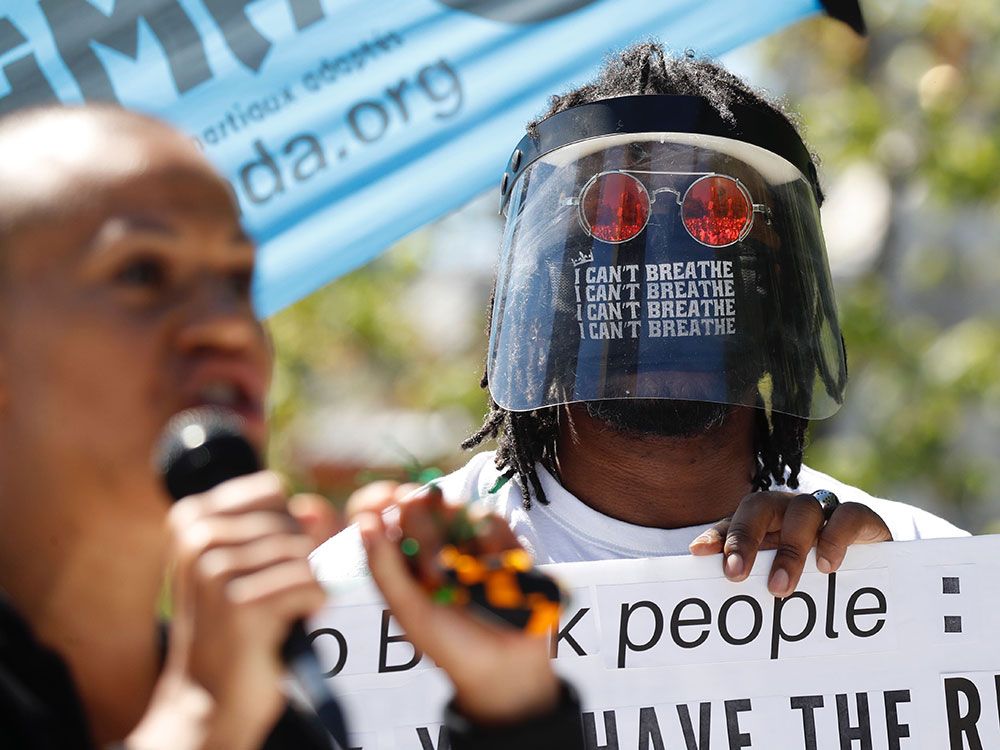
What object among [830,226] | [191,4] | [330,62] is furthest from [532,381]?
[830,226]

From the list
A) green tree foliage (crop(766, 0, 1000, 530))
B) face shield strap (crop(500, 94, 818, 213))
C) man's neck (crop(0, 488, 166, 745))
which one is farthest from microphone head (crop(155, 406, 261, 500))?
green tree foliage (crop(766, 0, 1000, 530))

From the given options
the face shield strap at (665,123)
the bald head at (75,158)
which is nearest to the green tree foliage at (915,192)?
the face shield strap at (665,123)

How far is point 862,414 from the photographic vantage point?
393 inches

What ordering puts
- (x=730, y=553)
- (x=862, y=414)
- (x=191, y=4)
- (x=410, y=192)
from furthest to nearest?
(x=862, y=414) → (x=410, y=192) → (x=191, y=4) → (x=730, y=553)

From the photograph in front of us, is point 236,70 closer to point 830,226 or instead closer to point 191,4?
point 191,4

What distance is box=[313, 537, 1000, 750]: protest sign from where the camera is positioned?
2439mm

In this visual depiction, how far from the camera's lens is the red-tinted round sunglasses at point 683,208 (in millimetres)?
2736

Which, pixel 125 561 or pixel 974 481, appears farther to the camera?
pixel 974 481

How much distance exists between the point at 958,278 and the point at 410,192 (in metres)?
6.43

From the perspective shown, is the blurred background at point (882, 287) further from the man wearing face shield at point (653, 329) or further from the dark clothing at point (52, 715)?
the dark clothing at point (52, 715)

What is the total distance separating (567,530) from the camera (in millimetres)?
2740

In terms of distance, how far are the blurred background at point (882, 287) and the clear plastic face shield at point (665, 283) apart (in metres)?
4.02

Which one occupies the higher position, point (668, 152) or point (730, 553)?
point (668, 152)

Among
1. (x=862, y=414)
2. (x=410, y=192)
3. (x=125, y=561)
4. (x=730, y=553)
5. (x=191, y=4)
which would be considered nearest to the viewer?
(x=125, y=561)
